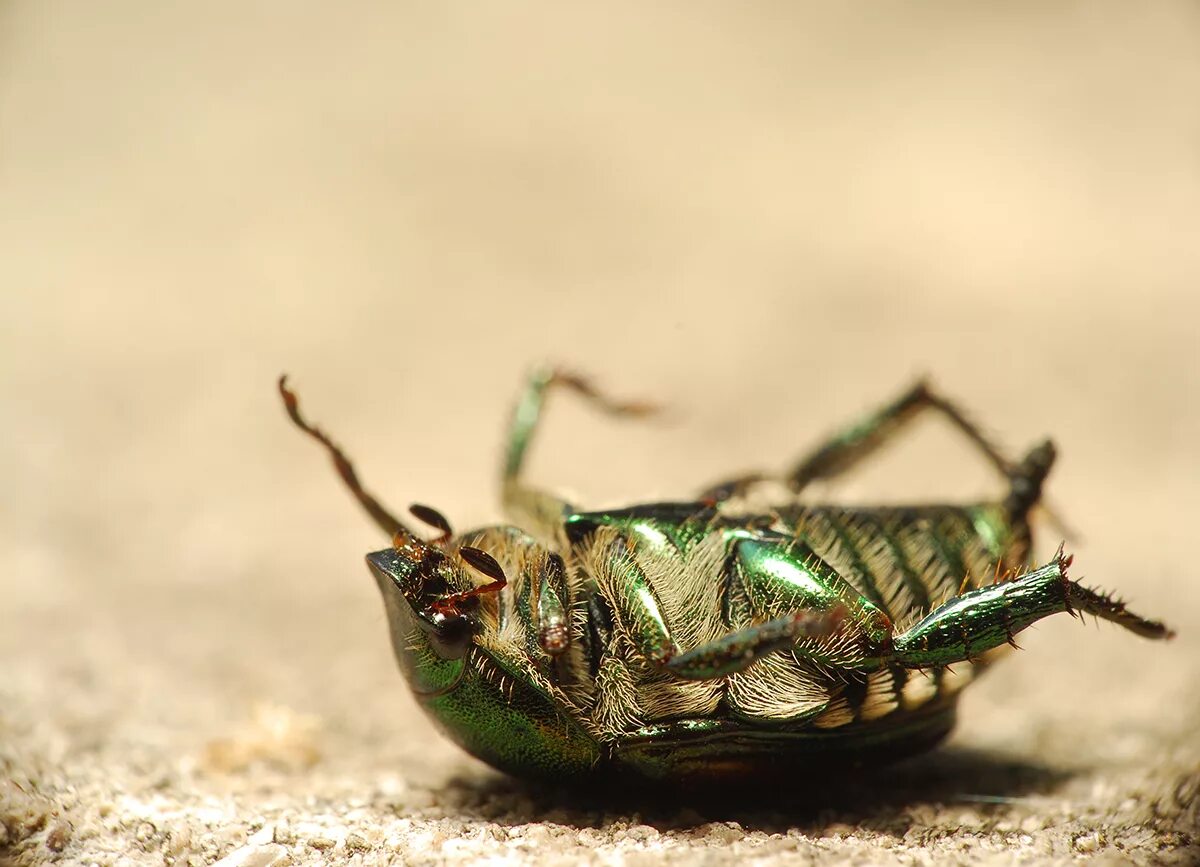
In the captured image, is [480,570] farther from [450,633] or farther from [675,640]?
[675,640]

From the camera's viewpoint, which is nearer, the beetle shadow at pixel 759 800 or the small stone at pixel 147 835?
the small stone at pixel 147 835

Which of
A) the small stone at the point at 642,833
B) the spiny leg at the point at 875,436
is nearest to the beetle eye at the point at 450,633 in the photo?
the small stone at the point at 642,833

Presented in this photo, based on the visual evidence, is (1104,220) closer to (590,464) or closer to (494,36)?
(590,464)

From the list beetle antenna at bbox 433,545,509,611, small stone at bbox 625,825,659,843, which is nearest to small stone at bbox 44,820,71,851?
beetle antenna at bbox 433,545,509,611

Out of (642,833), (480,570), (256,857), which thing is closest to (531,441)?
(480,570)

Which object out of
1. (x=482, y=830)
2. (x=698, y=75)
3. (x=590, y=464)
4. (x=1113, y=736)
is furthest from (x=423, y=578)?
(x=698, y=75)

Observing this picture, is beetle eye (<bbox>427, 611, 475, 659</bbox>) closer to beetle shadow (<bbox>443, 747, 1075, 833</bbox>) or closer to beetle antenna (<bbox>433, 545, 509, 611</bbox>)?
beetle antenna (<bbox>433, 545, 509, 611</bbox>)

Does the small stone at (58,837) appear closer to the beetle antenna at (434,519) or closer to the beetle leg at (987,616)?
the beetle antenna at (434,519)
